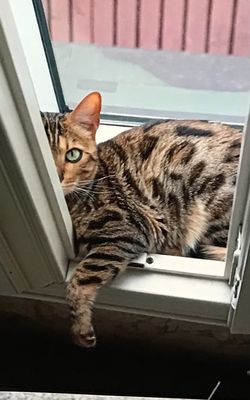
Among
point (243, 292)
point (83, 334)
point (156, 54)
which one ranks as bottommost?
point (83, 334)

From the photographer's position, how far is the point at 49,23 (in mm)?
1301

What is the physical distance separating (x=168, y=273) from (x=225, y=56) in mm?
447

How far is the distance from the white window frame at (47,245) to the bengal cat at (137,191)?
0.05m

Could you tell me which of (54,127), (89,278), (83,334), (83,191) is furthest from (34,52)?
(83,334)

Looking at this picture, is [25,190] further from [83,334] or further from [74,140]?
[83,334]

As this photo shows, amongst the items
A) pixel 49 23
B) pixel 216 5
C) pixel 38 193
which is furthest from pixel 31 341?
pixel 216 5

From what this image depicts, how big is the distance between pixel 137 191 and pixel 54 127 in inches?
Result: 8.8

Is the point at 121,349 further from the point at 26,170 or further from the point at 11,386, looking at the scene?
the point at 26,170

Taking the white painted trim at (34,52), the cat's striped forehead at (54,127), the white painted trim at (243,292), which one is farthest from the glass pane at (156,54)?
the white painted trim at (243,292)

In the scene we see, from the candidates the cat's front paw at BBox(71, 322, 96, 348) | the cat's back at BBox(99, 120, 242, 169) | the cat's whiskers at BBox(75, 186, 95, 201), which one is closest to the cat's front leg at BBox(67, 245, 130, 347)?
the cat's front paw at BBox(71, 322, 96, 348)

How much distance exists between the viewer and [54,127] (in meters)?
1.28

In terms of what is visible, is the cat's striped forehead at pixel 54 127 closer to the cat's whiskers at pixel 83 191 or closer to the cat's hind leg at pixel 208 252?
the cat's whiskers at pixel 83 191

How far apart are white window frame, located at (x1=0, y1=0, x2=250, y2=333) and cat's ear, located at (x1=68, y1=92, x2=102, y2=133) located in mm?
95

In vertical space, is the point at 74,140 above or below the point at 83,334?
above
